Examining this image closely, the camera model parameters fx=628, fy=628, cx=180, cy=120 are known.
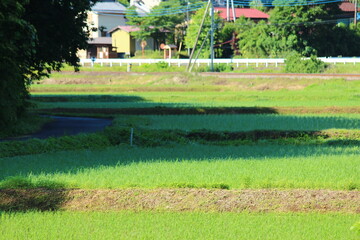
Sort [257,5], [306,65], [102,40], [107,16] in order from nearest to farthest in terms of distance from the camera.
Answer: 1. [306,65]
2. [102,40]
3. [107,16]
4. [257,5]

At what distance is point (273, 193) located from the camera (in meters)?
10.2

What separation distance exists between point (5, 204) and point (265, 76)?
39.6m

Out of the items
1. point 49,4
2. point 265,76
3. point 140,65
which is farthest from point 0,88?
point 140,65

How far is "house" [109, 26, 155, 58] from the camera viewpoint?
84.4 m

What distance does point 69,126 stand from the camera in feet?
76.4

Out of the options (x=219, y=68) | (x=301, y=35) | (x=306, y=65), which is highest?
(x=301, y=35)

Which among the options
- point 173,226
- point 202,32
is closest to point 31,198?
point 173,226

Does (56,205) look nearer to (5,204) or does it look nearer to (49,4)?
(5,204)

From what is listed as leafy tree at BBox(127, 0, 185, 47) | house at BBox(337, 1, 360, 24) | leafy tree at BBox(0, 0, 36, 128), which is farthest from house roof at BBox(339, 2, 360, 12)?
leafy tree at BBox(0, 0, 36, 128)

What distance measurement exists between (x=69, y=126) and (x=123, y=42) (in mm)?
63233

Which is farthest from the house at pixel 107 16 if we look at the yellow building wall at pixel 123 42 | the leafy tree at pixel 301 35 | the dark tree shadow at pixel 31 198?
the dark tree shadow at pixel 31 198

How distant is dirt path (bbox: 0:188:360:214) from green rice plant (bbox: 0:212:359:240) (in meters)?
0.28

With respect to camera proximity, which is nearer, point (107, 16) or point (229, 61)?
point (229, 61)

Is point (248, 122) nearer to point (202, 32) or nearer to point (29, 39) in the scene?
point (29, 39)
